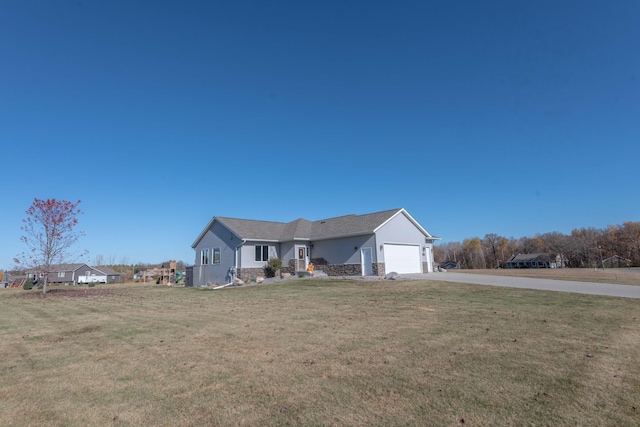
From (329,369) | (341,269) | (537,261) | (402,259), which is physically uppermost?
(402,259)

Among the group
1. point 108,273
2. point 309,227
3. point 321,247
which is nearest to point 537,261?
point 309,227

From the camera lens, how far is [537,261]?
3078 inches

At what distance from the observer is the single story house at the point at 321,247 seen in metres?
23.7

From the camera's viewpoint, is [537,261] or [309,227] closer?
[309,227]

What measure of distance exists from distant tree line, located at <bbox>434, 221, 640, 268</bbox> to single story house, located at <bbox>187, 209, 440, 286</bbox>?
54358 millimetres

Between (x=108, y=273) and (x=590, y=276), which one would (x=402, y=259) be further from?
(x=108, y=273)

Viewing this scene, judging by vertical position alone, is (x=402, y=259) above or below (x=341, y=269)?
above

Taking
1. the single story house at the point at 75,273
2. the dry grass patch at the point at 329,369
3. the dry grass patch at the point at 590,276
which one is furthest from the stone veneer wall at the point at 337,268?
the single story house at the point at 75,273

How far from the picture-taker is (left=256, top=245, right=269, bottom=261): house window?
2622 centimetres

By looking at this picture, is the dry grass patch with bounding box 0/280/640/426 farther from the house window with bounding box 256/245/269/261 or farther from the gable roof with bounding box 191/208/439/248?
the house window with bounding box 256/245/269/261

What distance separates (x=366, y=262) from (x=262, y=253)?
854 cm

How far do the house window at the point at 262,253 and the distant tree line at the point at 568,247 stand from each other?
63.5m

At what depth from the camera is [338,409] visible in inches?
137

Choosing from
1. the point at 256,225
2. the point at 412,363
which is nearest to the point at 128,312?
the point at 412,363
